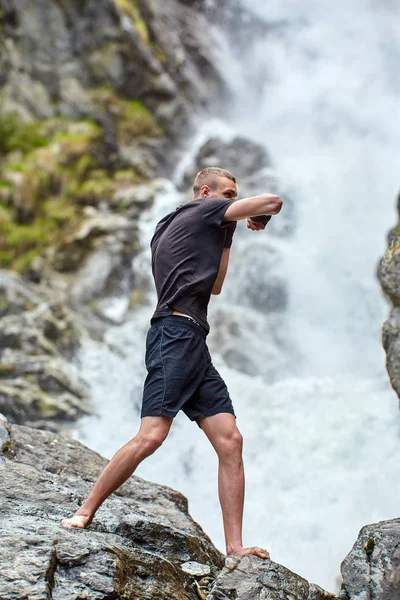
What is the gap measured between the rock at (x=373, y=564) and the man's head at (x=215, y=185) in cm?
207

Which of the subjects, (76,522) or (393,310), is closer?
(76,522)

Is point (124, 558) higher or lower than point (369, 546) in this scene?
lower

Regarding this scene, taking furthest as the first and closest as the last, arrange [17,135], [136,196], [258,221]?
[17,135] < [136,196] < [258,221]

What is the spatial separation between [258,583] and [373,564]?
0.70m

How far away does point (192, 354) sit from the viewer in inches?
129

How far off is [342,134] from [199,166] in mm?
8150

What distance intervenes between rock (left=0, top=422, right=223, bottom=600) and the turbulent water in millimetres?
2255

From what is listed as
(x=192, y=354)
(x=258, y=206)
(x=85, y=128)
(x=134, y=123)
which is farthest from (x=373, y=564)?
(x=134, y=123)

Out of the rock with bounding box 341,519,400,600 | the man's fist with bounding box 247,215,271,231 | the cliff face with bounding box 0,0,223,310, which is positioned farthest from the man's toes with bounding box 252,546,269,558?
the cliff face with bounding box 0,0,223,310

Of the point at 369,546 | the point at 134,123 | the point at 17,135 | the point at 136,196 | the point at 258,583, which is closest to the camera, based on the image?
the point at 258,583

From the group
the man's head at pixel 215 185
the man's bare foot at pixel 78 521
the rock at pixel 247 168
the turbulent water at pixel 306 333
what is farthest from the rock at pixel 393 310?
the rock at pixel 247 168

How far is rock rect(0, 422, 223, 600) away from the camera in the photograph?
2418 millimetres

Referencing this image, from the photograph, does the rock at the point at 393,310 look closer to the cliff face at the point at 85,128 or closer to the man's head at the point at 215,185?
the man's head at the point at 215,185

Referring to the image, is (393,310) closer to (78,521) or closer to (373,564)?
(373,564)
